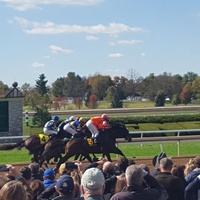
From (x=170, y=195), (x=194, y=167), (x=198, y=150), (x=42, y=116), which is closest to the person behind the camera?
(x=170, y=195)

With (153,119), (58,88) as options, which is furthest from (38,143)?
(58,88)

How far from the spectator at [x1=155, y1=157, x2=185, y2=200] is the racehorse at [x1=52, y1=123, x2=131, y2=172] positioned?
6.95 meters

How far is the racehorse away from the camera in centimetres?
1159

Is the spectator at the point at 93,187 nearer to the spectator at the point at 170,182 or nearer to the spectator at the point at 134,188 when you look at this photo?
the spectator at the point at 134,188

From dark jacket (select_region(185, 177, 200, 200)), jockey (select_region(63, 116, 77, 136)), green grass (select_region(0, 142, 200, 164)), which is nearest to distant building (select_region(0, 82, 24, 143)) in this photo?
green grass (select_region(0, 142, 200, 164))

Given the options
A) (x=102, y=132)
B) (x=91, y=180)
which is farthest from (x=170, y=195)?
(x=102, y=132)

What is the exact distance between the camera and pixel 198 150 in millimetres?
15648

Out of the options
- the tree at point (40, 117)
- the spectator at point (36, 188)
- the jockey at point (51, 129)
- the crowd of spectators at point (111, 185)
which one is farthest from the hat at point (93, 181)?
the tree at point (40, 117)

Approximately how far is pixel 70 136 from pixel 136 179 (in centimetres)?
841

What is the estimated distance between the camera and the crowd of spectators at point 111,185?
332 centimetres

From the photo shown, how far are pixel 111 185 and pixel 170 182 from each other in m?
0.53

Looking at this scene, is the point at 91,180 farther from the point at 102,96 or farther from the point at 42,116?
the point at 102,96

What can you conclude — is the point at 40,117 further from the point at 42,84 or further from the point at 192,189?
the point at 42,84

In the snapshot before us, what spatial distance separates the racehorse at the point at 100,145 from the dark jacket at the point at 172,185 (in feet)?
22.9
